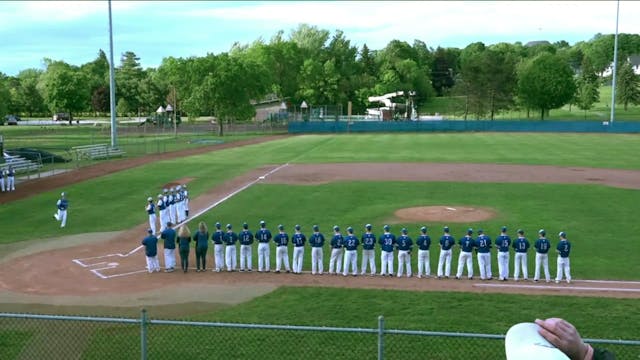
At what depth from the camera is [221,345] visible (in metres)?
11.9

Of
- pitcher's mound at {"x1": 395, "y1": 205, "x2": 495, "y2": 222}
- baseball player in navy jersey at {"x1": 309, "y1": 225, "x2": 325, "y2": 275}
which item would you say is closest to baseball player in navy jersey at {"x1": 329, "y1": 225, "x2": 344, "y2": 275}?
baseball player in navy jersey at {"x1": 309, "y1": 225, "x2": 325, "y2": 275}

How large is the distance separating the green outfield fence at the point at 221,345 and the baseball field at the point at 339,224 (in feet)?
1.26

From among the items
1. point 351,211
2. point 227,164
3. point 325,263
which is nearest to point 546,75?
point 227,164

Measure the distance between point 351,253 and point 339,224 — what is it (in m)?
Result: 6.08

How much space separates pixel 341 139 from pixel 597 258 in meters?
53.0

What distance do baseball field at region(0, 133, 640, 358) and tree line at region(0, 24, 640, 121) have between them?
27210mm

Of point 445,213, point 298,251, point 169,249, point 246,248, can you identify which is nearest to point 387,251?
point 298,251

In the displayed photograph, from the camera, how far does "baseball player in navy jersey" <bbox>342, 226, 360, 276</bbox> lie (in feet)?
57.7

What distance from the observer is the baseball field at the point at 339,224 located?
14.2m

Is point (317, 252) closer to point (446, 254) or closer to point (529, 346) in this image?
point (446, 254)

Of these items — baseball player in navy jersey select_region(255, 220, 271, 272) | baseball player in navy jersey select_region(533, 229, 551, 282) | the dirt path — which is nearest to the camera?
the dirt path

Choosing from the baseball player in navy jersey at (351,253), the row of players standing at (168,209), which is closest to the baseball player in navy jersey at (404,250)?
the baseball player in navy jersey at (351,253)

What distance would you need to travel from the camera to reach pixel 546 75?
319 ft

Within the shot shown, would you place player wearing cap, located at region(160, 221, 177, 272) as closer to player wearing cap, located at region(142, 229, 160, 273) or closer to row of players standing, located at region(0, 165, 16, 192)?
player wearing cap, located at region(142, 229, 160, 273)
